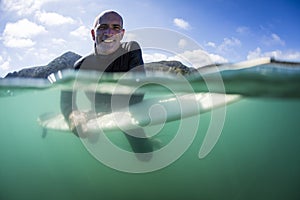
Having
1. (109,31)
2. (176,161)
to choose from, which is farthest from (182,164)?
(109,31)

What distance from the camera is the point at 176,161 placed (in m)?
8.05

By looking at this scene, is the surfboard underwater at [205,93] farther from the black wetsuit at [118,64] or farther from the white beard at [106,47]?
the white beard at [106,47]

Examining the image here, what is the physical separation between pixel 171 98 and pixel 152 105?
1.65 ft

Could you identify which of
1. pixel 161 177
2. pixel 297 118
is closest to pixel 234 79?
pixel 161 177

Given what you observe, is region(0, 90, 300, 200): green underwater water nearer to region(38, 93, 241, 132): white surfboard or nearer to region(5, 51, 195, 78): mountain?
region(38, 93, 241, 132): white surfboard

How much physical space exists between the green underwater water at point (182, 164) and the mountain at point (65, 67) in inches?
46.0

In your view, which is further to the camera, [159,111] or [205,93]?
[159,111]

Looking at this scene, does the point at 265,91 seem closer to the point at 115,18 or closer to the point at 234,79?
the point at 234,79

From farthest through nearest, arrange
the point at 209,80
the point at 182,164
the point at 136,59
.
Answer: the point at 182,164
the point at 209,80
the point at 136,59

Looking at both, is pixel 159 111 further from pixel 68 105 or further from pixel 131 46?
pixel 131 46

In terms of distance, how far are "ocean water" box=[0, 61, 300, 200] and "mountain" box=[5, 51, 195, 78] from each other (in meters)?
0.56

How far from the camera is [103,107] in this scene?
5.38m

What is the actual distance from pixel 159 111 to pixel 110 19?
2.45 metres

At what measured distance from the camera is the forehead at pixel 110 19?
3.97 meters
